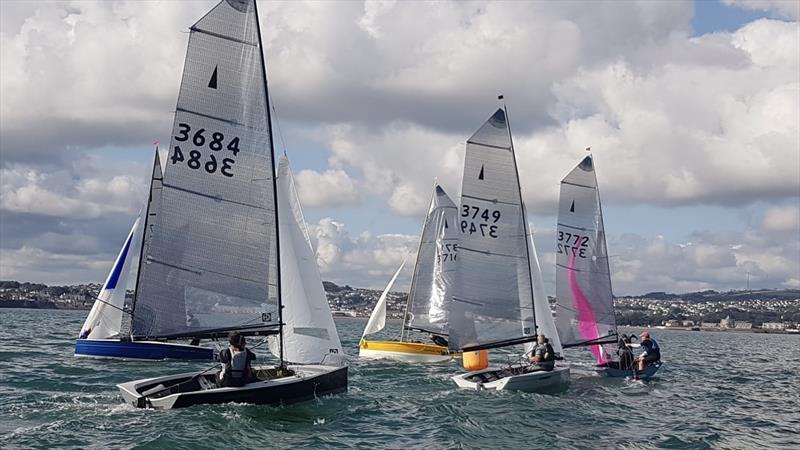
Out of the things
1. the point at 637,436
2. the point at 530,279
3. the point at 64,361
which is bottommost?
the point at 637,436

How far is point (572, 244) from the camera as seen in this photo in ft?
99.7

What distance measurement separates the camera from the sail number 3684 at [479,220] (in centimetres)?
2498

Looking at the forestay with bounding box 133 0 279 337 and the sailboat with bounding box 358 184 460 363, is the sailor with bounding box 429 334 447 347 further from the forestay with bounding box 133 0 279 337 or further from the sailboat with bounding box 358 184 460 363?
the forestay with bounding box 133 0 279 337

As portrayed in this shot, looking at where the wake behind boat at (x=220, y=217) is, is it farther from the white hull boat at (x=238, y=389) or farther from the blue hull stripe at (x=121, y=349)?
the blue hull stripe at (x=121, y=349)

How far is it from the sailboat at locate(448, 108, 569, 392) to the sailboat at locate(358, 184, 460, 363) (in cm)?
839

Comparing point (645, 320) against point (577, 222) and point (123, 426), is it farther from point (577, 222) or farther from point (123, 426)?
point (123, 426)

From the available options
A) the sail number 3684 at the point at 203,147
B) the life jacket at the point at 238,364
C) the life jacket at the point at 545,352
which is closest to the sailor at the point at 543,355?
the life jacket at the point at 545,352

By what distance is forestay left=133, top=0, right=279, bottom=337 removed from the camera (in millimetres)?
17672

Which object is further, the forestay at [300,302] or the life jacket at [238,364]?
the forestay at [300,302]

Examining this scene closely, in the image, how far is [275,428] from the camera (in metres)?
16.3

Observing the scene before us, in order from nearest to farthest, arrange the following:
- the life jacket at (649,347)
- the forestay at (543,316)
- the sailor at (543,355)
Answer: the sailor at (543,355), the forestay at (543,316), the life jacket at (649,347)

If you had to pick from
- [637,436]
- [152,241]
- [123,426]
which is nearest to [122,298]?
[152,241]

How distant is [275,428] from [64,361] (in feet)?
49.8

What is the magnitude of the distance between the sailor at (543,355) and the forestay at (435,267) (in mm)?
10547
